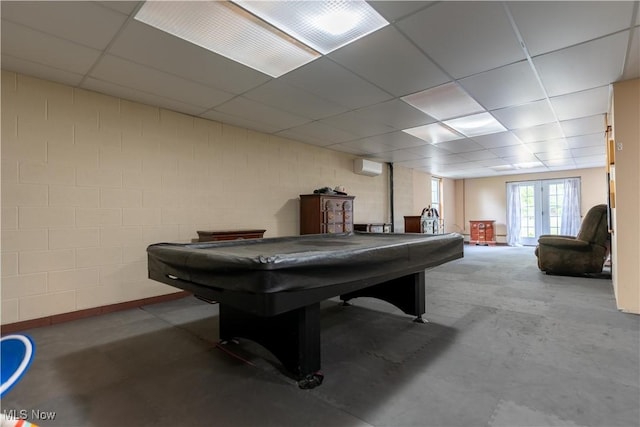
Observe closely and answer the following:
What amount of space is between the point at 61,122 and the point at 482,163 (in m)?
8.53

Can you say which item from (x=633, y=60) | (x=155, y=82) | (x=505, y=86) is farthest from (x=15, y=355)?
(x=633, y=60)

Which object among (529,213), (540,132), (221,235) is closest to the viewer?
(221,235)

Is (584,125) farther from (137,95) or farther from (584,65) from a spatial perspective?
(137,95)

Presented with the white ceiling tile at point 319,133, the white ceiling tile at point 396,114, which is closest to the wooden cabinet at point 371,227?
the white ceiling tile at point 319,133

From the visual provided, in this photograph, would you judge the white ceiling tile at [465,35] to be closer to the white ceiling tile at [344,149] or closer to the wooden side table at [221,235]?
the wooden side table at [221,235]

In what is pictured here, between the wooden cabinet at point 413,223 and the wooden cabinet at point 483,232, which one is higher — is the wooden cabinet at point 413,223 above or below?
above

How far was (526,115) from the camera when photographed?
4.20 metres

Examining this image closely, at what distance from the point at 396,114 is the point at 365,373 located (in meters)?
3.35

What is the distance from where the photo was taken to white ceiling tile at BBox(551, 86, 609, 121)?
348 centimetres

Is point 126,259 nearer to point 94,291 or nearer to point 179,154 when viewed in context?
point 94,291

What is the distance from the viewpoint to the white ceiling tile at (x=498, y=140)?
17.1 ft

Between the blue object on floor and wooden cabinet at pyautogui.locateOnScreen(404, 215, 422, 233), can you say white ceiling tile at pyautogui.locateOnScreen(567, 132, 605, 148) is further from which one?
the blue object on floor

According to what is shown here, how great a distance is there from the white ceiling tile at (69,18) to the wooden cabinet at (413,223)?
290 inches

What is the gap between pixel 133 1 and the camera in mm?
1946
